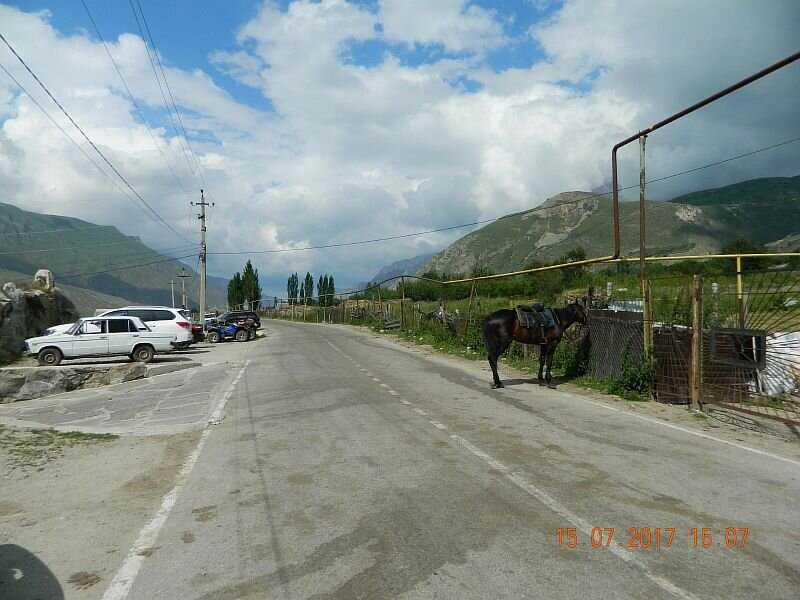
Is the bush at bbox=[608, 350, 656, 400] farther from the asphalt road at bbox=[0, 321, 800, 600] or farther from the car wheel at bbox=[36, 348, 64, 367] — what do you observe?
the car wheel at bbox=[36, 348, 64, 367]

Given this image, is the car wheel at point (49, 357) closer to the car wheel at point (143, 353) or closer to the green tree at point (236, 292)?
the car wheel at point (143, 353)

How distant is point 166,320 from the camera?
24.7 m

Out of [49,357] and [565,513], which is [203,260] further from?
[565,513]

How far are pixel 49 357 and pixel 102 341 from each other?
5.88 ft

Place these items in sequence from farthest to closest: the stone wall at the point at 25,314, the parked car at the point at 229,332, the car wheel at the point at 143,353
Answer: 1. the parked car at the point at 229,332
2. the stone wall at the point at 25,314
3. the car wheel at the point at 143,353

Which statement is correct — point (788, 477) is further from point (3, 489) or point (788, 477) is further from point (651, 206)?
point (651, 206)

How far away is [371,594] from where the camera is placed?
11.7 feet

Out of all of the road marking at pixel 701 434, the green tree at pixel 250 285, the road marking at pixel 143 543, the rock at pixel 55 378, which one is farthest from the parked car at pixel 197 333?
the green tree at pixel 250 285

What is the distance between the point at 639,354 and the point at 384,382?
232 inches

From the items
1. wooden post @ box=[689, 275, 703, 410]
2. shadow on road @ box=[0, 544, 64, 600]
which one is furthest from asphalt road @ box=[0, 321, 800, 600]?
wooden post @ box=[689, 275, 703, 410]

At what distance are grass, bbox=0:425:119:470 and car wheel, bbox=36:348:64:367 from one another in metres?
12.2

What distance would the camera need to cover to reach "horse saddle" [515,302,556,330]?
13.1 m

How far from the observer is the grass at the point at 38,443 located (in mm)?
7914

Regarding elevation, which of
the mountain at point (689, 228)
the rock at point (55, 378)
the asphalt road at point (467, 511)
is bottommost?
the rock at point (55, 378)
